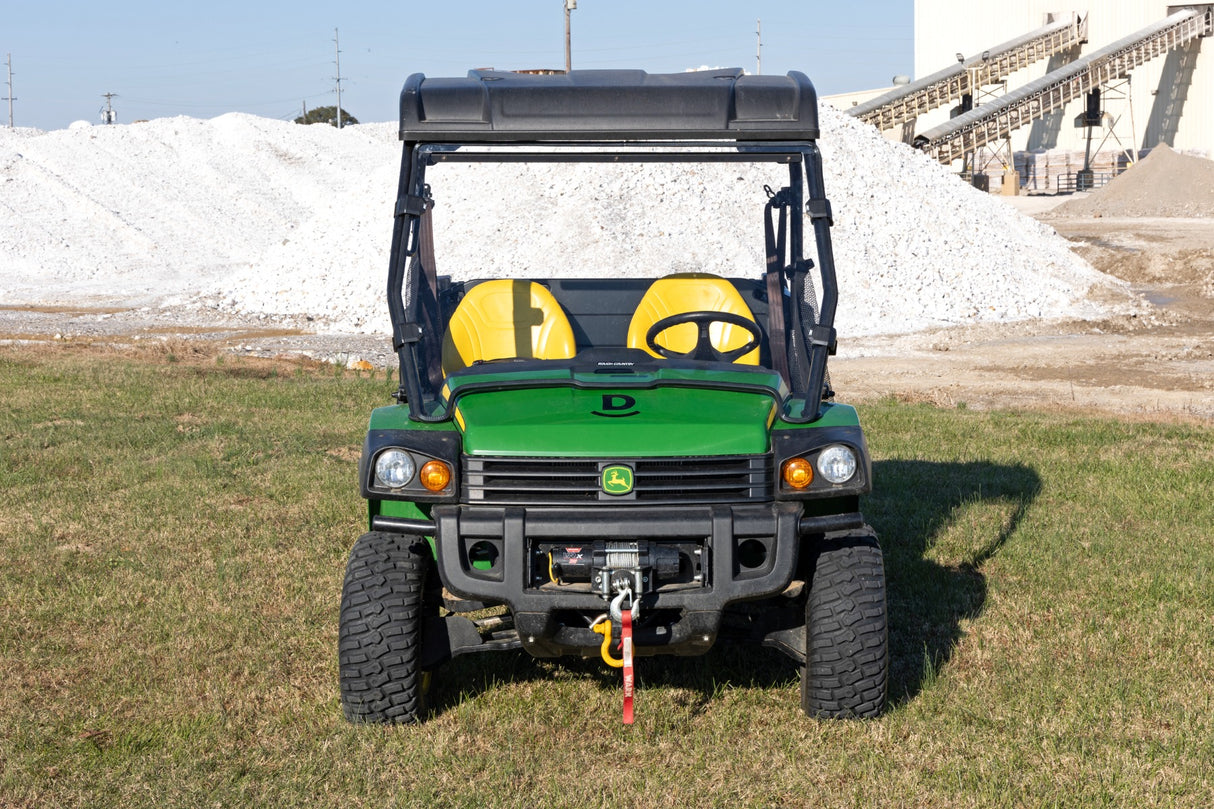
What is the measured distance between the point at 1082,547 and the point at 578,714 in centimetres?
336

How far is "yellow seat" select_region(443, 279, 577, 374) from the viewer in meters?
5.33

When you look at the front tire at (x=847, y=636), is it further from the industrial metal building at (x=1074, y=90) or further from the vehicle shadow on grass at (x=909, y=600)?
the industrial metal building at (x=1074, y=90)

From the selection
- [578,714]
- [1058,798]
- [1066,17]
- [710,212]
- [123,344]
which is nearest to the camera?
[1058,798]

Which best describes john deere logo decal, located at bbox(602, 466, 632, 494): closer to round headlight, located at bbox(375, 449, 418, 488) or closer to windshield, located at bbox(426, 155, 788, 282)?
round headlight, located at bbox(375, 449, 418, 488)

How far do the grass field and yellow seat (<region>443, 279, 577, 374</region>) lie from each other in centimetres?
125

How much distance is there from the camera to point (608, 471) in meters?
4.25

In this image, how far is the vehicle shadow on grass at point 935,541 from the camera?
5.51m

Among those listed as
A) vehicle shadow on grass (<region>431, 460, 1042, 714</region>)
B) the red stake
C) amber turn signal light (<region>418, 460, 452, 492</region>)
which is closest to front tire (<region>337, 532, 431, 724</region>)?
vehicle shadow on grass (<region>431, 460, 1042, 714</region>)

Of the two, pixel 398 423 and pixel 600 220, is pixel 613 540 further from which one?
pixel 600 220

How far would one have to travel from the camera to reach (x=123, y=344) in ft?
64.1

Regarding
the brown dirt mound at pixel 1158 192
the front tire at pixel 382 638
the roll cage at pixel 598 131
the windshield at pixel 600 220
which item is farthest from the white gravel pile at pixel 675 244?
the front tire at pixel 382 638

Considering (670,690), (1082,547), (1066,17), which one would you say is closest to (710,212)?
(1082,547)

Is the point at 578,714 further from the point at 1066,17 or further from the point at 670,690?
the point at 1066,17

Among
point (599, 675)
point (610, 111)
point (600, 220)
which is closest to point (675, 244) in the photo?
point (600, 220)
